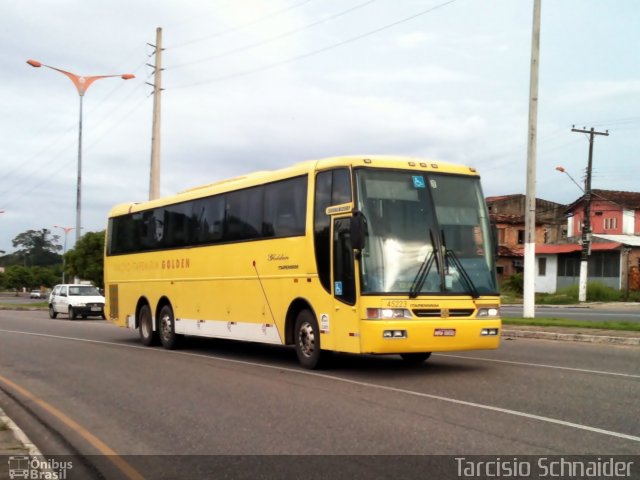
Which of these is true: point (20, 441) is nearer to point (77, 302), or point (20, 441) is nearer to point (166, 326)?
point (166, 326)

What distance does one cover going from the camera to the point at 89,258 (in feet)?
152

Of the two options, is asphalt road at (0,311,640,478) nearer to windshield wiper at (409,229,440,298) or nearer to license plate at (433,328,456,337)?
license plate at (433,328,456,337)

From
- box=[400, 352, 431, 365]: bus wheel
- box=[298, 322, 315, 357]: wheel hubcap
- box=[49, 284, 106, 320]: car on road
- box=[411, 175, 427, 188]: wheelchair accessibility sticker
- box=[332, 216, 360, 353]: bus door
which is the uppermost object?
box=[411, 175, 427, 188]: wheelchair accessibility sticker

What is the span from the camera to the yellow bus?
1022cm

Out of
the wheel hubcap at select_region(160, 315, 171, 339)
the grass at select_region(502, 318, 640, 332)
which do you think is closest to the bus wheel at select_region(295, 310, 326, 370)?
the wheel hubcap at select_region(160, 315, 171, 339)

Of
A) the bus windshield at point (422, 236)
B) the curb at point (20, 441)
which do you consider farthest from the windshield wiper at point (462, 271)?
the curb at point (20, 441)

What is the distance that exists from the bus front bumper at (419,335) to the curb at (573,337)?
6.58m

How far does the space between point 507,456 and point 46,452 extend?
4306 millimetres

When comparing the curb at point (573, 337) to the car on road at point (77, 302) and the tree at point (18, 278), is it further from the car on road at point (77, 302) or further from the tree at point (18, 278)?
the tree at point (18, 278)

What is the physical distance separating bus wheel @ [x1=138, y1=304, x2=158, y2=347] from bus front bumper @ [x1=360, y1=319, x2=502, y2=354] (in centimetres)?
871

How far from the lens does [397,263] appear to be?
10328 millimetres

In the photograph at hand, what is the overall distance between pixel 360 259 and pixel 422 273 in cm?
96

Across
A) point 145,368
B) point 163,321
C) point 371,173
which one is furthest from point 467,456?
point 163,321

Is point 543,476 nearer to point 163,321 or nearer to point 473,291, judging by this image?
point 473,291
